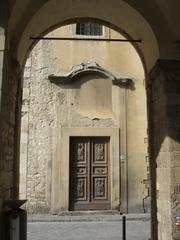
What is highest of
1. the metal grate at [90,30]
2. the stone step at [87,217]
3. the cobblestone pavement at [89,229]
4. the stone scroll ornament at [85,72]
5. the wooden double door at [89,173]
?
the metal grate at [90,30]

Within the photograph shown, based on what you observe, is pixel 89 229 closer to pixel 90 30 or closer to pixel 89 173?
pixel 89 173

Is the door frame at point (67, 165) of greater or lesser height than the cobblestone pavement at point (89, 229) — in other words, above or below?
above

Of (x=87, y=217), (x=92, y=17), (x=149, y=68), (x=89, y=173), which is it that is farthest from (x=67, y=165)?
(x=149, y=68)

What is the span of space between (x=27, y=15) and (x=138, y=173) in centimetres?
830

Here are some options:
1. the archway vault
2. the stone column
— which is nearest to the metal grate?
the archway vault

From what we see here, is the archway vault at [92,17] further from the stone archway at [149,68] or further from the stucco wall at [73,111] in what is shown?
the stucco wall at [73,111]

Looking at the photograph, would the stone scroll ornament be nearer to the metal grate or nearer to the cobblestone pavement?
the metal grate

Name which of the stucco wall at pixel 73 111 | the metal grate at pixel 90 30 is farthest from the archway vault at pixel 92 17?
the metal grate at pixel 90 30

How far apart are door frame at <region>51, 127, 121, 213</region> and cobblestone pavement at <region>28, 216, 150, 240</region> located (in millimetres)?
1062

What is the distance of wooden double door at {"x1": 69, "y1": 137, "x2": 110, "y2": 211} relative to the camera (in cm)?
1294

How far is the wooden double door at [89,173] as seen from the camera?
12938mm

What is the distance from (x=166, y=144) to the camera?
556 cm

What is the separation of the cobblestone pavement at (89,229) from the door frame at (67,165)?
3.48 ft

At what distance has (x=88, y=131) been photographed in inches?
523
